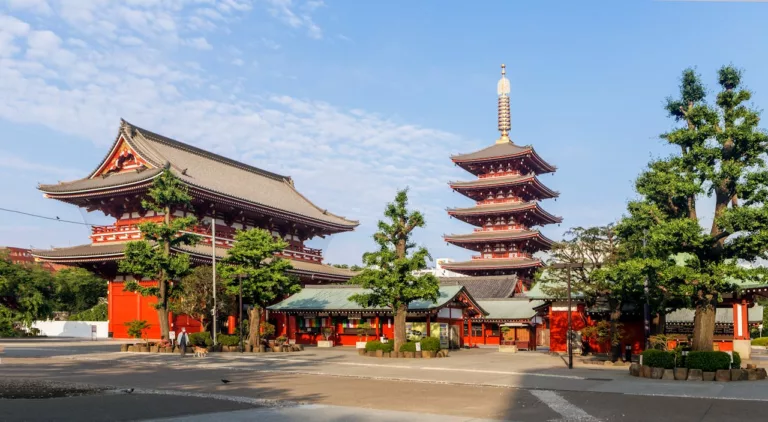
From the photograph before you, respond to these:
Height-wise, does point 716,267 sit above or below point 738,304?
above

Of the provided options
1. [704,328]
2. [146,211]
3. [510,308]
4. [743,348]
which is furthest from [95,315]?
[704,328]

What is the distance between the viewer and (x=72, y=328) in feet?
197

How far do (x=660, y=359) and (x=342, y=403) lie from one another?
1387 cm

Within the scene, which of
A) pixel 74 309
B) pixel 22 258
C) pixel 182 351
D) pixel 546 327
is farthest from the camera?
pixel 22 258

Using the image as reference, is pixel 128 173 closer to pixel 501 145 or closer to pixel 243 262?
pixel 243 262

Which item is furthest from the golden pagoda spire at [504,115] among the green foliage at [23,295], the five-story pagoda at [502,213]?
the green foliage at [23,295]

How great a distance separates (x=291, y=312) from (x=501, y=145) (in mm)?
35681

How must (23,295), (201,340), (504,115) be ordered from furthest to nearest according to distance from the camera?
1. (504,115)
2. (23,295)
3. (201,340)

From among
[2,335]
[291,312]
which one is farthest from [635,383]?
[2,335]

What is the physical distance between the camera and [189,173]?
55.3 metres

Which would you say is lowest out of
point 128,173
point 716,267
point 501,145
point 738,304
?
point 738,304

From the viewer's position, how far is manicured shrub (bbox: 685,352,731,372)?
79.5 feet

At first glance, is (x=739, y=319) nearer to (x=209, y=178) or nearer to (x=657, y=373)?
(x=657, y=373)

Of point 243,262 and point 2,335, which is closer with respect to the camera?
point 243,262
